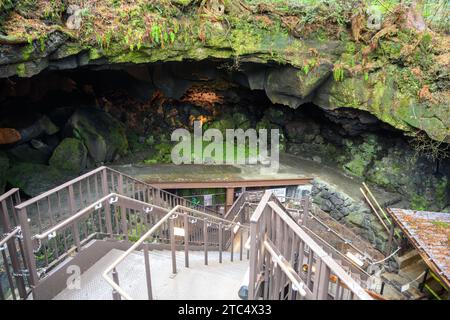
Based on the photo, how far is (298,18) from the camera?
A: 8.93 metres

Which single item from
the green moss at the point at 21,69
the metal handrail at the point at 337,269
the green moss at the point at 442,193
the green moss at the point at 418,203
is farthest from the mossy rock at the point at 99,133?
the green moss at the point at 442,193

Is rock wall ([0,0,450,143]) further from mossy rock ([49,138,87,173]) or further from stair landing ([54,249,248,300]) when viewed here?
stair landing ([54,249,248,300])

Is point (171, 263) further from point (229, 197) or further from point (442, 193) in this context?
point (442, 193)

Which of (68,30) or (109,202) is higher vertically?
(68,30)

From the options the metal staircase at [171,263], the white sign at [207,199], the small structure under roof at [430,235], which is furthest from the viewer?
the white sign at [207,199]

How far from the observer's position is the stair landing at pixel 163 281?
3.30 meters

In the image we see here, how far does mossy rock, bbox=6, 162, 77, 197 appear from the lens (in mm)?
8070

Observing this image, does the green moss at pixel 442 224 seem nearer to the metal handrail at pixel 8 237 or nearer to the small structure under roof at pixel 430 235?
the small structure under roof at pixel 430 235

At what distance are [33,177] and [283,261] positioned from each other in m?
8.12

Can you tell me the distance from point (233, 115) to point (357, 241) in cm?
686

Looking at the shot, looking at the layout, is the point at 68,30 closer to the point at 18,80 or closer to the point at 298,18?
the point at 18,80

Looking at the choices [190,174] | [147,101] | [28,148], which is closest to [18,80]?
[28,148]

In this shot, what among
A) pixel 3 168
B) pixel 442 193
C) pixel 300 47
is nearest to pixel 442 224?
pixel 442 193

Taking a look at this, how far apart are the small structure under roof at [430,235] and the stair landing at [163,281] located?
4.07 metres
